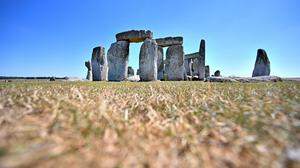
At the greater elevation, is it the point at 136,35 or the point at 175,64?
the point at 136,35

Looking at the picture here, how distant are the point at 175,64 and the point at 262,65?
8017 millimetres

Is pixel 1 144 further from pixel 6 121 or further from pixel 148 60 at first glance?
pixel 148 60

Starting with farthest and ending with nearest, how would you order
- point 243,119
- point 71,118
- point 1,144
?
point 243,119 < point 71,118 < point 1,144

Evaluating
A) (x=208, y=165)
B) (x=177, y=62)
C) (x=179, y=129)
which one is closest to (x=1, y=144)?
(x=208, y=165)

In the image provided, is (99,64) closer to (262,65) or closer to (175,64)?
(175,64)

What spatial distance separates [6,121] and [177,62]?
18.1 meters

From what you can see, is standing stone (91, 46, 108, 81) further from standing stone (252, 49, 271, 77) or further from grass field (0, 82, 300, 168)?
grass field (0, 82, 300, 168)

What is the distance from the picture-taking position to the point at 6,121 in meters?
1.98

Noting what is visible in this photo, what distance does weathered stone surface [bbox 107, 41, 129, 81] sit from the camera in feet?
57.2

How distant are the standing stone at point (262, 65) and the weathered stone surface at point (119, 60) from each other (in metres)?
11.9

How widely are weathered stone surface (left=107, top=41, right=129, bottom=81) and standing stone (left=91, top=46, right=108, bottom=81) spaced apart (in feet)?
3.62

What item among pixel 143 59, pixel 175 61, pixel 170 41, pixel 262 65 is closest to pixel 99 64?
pixel 143 59

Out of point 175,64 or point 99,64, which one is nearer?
point 99,64

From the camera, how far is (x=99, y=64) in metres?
Answer: 18.4
